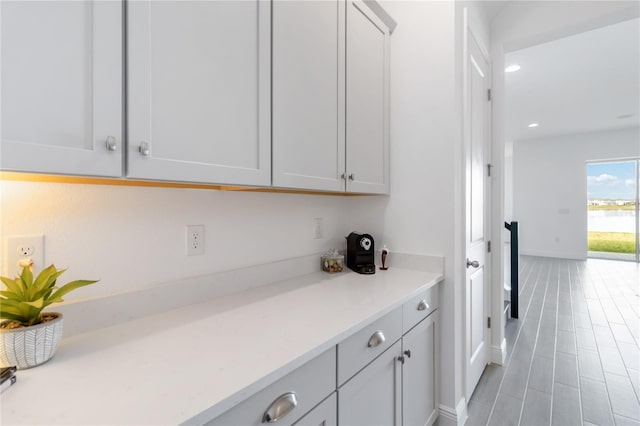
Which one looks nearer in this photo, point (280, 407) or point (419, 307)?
point (280, 407)

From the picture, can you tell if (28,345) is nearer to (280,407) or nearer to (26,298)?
(26,298)

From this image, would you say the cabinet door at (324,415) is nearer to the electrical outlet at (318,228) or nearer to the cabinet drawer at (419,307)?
the cabinet drawer at (419,307)

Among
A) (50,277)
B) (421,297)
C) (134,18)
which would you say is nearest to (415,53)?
(421,297)

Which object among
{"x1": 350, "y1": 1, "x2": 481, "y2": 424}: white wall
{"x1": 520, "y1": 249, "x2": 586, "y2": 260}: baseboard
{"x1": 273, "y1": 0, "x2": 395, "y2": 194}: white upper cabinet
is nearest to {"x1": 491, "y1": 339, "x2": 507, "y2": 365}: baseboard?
{"x1": 350, "y1": 1, "x2": 481, "y2": 424}: white wall

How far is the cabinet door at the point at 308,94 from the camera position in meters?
1.16

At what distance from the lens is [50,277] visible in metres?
0.76

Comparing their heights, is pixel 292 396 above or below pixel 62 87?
below

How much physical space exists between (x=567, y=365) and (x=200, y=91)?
10.1ft

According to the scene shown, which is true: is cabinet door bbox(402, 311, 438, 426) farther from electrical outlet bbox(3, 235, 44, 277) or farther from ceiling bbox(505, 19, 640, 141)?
ceiling bbox(505, 19, 640, 141)

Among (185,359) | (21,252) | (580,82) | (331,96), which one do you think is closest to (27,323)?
(21,252)

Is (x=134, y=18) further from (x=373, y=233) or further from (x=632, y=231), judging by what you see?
(x=632, y=231)

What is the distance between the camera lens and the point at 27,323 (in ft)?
2.40

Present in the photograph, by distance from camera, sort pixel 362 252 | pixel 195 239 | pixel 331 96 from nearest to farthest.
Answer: pixel 195 239 < pixel 331 96 < pixel 362 252

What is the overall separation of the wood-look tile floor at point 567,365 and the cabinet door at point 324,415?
1.32m
